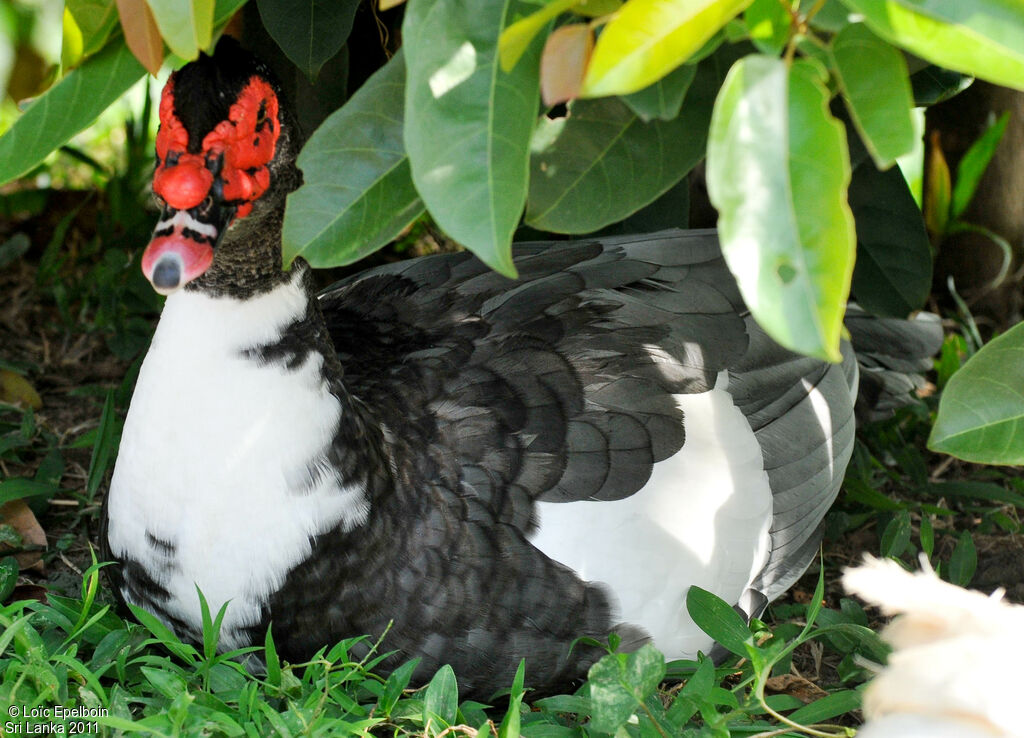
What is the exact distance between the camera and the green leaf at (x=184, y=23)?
110 cm

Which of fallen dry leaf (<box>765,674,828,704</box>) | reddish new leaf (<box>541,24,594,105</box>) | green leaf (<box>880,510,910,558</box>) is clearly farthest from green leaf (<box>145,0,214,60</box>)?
green leaf (<box>880,510,910,558</box>)

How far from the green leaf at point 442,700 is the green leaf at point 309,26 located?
0.86 meters

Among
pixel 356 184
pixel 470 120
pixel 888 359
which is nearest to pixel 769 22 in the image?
pixel 470 120

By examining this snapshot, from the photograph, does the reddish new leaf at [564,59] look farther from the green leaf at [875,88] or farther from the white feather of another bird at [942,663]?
the white feather of another bird at [942,663]

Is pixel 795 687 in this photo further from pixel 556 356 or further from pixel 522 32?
pixel 522 32

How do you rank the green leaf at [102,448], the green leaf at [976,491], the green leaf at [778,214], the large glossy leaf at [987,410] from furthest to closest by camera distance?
the green leaf at [976,491] → the green leaf at [102,448] → the large glossy leaf at [987,410] → the green leaf at [778,214]

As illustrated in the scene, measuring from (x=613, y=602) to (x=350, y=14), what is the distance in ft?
3.05

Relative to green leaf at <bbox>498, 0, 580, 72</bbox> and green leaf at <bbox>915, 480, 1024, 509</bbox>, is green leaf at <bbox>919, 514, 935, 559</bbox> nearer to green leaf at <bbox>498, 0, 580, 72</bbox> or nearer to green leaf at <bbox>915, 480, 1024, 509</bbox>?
green leaf at <bbox>915, 480, 1024, 509</bbox>

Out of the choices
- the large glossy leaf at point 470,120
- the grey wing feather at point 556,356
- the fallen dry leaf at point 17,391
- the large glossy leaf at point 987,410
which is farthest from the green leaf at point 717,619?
the fallen dry leaf at point 17,391

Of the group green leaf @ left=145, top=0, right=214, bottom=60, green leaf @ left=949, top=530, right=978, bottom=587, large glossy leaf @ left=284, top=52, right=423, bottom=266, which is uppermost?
green leaf @ left=145, top=0, right=214, bottom=60

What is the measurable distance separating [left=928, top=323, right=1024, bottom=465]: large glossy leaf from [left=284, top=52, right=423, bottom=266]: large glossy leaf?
653mm

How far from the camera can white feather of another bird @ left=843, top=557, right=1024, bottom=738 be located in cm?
130

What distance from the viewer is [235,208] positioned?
145 cm

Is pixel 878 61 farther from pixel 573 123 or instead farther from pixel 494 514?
pixel 494 514
